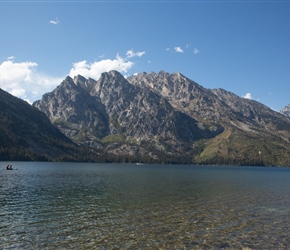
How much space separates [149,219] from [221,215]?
1484 cm

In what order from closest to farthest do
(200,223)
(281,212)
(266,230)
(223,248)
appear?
(223,248) → (266,230) → (200,223) → (281,212)

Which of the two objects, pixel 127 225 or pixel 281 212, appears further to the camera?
pixel 281 212

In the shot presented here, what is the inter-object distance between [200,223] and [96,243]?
62.9 ft

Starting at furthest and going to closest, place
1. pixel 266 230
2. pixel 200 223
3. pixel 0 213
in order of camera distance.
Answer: pixel 0 213 < pixel 200 223 < pixel 266 230

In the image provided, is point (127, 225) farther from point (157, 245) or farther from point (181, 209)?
point (181, 209)

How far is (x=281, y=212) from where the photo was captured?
56688 mm

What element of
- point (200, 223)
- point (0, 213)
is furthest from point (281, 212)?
point (0, 213)

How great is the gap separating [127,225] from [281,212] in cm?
3426

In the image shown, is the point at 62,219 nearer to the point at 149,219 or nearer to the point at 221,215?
the point at 149,219

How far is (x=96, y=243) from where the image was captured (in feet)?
109

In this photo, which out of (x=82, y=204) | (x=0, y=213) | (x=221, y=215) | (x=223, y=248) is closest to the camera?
(x=223, y=248)

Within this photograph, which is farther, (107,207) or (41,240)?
(107,207)

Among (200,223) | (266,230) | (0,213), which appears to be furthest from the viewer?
(0,213)

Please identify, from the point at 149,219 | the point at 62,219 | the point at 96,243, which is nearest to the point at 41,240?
the point at 96,243
